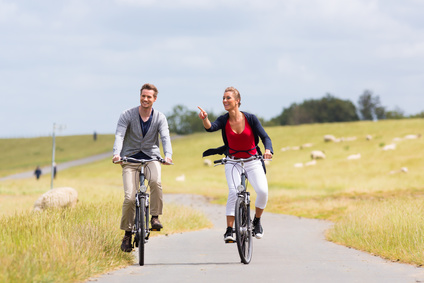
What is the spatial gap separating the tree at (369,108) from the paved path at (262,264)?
14108 cm

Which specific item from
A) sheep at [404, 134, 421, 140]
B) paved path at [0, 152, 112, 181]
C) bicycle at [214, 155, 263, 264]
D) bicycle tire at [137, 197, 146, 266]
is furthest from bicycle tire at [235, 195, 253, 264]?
paved path at [0, 152, 112, 181]

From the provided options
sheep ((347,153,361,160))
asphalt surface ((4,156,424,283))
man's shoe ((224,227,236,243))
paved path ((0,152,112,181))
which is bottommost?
paved path ((0,152,112,181))

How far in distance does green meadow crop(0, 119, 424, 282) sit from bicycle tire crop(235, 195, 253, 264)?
5.46 ft

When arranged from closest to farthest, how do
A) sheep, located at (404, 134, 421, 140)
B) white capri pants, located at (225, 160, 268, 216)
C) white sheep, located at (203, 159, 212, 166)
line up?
white capri pants, located at (225, 160, 268, 216), sheep, located at (404, 134, 421, 140), white sheep, located at (203, 159, 212, 166)

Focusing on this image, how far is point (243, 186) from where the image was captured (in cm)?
904

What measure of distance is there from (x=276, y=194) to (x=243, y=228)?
26488mm

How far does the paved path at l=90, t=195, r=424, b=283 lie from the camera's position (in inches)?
297

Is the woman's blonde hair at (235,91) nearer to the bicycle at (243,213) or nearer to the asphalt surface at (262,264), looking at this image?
the bicycle at (243,213)

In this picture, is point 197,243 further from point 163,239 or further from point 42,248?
point 42,248

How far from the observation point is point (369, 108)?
5935 inches

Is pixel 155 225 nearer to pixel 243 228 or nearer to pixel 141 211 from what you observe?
pixel 141 211

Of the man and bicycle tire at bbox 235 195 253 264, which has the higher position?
the man

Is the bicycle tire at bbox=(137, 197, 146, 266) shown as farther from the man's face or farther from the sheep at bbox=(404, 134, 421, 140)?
the sheep at bbox=(404, 134, 421, 140)

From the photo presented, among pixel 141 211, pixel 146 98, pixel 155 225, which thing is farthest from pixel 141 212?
pixel 146 98
